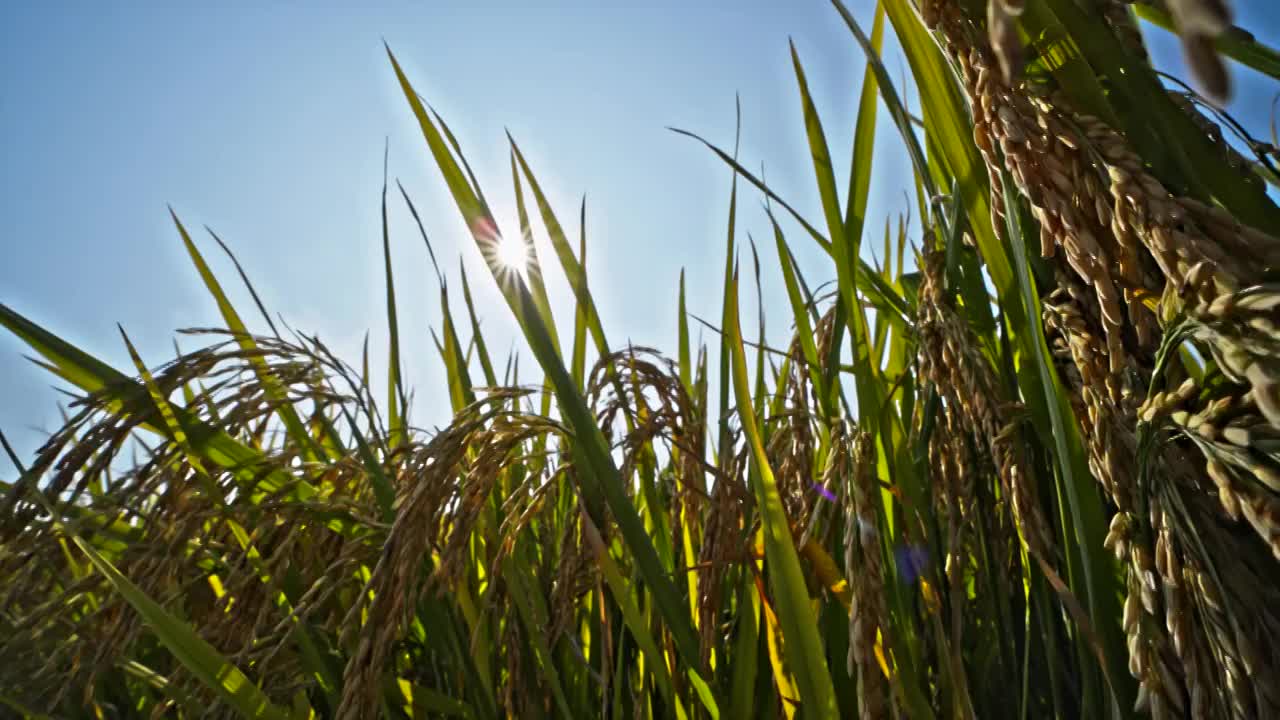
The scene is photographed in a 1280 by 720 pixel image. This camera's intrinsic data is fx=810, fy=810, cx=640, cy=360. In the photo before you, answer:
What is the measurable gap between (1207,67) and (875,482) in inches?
32.2

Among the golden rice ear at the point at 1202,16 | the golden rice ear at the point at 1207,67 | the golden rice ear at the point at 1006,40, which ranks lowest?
the golden rice ear at the point at 1207,67

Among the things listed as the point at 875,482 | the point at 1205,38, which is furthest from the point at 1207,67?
the point at 875,482

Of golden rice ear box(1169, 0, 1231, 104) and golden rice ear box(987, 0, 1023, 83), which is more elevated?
golden rice ear box(987, 0, 1023, 83)

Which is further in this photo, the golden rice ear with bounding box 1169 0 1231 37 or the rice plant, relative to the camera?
the rice plant

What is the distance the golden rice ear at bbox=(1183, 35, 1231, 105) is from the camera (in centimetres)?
20

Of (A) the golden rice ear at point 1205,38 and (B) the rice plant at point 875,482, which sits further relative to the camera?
(B) the rice plant at point 875,482

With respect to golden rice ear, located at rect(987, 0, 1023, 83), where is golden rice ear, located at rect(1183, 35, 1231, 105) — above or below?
below

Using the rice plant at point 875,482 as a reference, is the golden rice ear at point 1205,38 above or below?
below

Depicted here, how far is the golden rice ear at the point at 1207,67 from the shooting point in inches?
8.0

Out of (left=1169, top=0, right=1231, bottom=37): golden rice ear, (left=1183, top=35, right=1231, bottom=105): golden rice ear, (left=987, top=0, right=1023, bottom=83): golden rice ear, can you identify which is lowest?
(left=1183, top=35, right=1231, bottom=105): golden rice ear

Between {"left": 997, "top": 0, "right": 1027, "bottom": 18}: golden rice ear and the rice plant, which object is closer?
{"left": 997, "top": 0, "right": 1027, "bottom": 18}: golden rice ear

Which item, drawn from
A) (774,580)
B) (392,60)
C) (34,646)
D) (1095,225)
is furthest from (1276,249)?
(34,646)

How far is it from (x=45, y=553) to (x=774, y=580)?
101 cm

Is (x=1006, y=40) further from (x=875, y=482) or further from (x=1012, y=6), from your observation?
(x=875, y=482)
